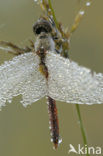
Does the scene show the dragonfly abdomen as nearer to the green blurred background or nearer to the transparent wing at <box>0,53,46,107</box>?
the transparent wing at <box>0,53,46,107</box>

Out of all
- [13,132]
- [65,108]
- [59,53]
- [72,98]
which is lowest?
[13,132]

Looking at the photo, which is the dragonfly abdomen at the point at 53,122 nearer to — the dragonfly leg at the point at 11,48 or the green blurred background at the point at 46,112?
the dragonfly leg at the point at 11,48

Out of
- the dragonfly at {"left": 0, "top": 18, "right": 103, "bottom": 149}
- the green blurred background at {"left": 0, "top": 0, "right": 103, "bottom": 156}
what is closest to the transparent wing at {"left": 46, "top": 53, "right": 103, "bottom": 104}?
the dragonfly at {"left": 0, "top": 18, "right": 103, "bottom": 149}

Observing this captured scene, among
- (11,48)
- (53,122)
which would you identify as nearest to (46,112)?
(53,122)

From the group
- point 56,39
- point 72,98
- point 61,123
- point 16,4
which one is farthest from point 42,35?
point 16,4

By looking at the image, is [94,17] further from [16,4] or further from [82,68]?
[82,68]

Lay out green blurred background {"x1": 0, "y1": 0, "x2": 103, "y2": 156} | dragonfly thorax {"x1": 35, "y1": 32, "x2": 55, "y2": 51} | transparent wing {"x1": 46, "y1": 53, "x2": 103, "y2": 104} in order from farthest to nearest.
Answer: green blurred background {"x1": 0, "y1": 0, "x2": 103, "y2": 156}
dragonfly thorax {"x1": 35, "y1": 32, "x2": 55, "y2": 51}
transparent wing {"x1": 46, "y1": 53, "x2": 103, "y2": 104}
